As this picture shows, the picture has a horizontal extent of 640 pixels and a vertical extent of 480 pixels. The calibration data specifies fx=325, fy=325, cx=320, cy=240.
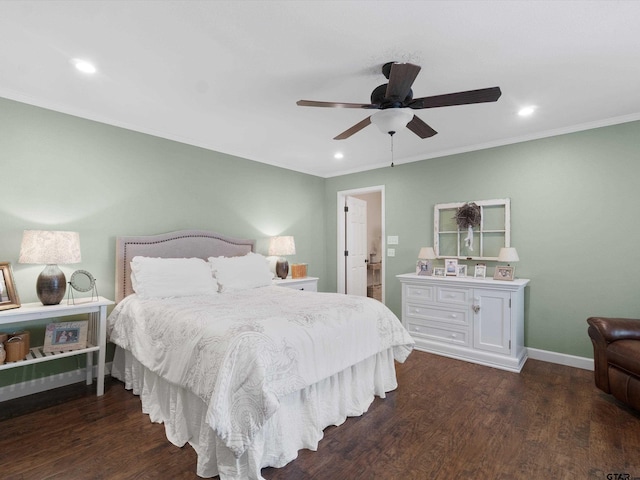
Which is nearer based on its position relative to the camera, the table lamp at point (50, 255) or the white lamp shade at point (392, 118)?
the white lamp shade at point (392, 118)

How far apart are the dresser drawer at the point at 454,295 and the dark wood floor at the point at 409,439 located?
1001mm

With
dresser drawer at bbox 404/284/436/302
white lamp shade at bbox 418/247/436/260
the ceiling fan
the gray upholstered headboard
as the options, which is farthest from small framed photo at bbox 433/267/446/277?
the gray upholstered headboard

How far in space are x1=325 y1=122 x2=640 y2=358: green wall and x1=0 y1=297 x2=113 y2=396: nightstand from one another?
4.16 metres

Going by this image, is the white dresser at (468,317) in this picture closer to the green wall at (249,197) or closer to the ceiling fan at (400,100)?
the green wall at (249,197)

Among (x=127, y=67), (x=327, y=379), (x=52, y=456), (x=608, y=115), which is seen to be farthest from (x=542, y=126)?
(x=52, y=456)

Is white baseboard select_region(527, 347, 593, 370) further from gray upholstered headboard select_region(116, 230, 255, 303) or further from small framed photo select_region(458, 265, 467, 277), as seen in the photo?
gray upholstered headboard select_region(116, 230, 255, 303)

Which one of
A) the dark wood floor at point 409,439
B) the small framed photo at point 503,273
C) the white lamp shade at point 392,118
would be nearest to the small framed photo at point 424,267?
the small framed photo at point 503,273

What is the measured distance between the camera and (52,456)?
198 cm

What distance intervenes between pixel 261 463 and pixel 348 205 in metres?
4.41

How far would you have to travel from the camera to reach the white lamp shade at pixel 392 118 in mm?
2193

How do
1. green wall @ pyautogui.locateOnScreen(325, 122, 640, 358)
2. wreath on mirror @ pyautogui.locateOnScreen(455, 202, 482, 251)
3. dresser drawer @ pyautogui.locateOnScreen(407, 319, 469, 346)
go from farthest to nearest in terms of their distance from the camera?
wreath on mirror @ pyautogui.locateOnScreen(455, 202, 482, 251), dresser drawer @ pyautogui.locateOnScreen(407, 319, 469, 346), green wall @ pyautogui.locateOnScreen(325, 122, 640, 358)

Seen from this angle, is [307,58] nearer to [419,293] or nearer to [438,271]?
[419,293]

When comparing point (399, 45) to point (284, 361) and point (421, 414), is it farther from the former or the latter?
point (421, 414)

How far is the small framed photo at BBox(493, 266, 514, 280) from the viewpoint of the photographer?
363 centimetres
